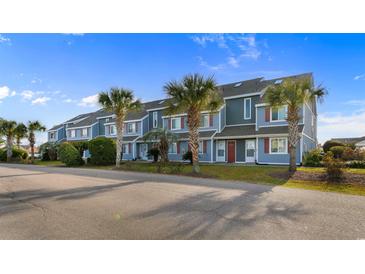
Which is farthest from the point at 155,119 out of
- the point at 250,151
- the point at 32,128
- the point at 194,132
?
the point at 32,128

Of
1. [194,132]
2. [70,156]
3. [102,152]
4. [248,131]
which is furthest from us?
[70,156]

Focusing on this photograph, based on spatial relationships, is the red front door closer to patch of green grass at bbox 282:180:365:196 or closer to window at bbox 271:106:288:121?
window at bbox 271:106:288:121

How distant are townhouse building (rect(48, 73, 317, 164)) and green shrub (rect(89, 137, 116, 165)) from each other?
497 cm

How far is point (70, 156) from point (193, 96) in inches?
653

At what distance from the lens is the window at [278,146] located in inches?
760

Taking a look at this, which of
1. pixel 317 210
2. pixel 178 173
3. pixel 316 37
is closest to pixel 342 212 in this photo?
pixel 317 210

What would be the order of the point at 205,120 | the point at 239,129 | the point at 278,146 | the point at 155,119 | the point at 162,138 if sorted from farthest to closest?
the point at 155,119 < the point at 205,120 < the point at 239,129 < the point at 162,138 < the point at 278,146

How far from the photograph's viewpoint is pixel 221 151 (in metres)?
23.4

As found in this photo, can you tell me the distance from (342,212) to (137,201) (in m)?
5.74

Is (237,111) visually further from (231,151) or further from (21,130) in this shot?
(21,130)

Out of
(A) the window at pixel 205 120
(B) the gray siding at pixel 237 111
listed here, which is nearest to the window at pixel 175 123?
(A) the window at pixel 205 120

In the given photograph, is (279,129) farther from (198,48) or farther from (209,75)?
(198,48)

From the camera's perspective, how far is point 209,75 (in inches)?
588

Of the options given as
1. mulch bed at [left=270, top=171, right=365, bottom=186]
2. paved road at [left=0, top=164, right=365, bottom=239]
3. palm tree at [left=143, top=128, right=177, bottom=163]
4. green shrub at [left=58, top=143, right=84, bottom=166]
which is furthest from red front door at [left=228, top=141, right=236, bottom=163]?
green shrub at [left=58, top=143, right=84, bottom=166]
